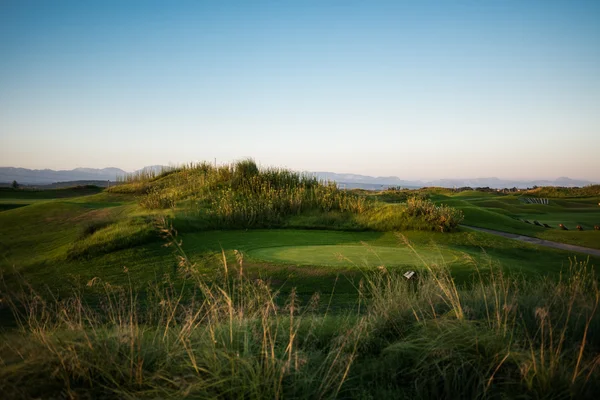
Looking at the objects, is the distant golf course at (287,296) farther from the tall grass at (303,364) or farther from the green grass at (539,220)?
the green grass at (539,220)

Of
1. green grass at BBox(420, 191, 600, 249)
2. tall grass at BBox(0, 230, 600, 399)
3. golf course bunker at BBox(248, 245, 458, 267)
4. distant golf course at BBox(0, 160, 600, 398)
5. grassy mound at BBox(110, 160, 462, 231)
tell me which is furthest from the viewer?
grassy mound at BBox(110, 160, 462, 231)

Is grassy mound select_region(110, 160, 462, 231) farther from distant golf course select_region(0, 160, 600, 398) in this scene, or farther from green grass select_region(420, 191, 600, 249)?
green grass select_region(420, 191, 600, 249)

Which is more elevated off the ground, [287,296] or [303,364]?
[303,364]

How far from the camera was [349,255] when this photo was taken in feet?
32.0

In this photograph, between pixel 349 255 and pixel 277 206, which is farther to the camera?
pixel 277 206

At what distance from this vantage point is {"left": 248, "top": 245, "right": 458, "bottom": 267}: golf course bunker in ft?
29.1

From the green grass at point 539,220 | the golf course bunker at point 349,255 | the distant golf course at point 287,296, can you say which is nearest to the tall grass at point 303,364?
the distant golf course at point 287,296

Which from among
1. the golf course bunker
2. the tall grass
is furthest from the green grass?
the tall grass

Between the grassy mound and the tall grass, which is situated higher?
the grassy mound

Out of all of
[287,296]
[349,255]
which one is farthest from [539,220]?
[287,296]

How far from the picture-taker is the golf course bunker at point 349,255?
29.1 feet

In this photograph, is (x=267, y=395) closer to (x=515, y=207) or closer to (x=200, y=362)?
(x=200, y=362)

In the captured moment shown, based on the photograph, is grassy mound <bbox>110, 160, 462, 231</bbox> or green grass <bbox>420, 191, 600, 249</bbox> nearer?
green grass <bbox>420, 191, 600, 249</bbox>

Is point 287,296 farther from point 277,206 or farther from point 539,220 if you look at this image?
point 539,220
